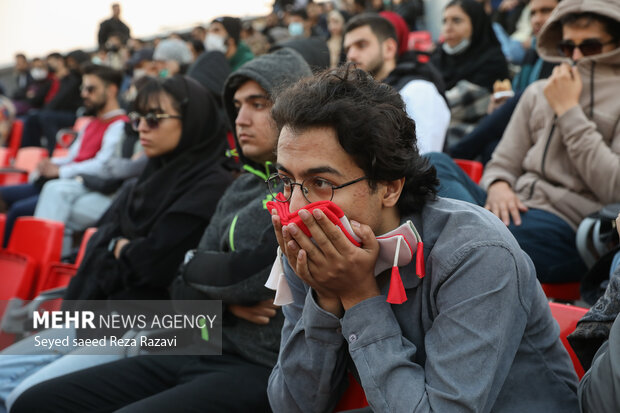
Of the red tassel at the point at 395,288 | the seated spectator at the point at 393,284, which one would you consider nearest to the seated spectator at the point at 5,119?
the seated spectator at the point at 393,284

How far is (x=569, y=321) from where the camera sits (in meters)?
1.69

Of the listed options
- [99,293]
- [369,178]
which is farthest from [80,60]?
[369,178]

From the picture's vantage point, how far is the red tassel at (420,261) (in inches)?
55.0

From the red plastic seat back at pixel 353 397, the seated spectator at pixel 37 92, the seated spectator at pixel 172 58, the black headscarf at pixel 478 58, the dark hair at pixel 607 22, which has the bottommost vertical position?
the red plastic seat back at pixel 353 397

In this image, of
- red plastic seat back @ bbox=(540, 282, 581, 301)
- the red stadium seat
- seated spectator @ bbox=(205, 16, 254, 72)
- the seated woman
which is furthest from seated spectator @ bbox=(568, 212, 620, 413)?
seated spectator @ bbox=(205, 16, 254, 72)

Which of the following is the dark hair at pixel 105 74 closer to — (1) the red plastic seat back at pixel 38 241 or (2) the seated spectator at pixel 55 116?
(1) the red plastic seat back at pixel 38 241

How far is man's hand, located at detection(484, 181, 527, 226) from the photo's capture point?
104 inches

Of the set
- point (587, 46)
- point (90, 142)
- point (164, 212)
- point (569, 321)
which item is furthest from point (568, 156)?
point (90, 142)

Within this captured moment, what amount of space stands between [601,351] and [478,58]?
4.23 m

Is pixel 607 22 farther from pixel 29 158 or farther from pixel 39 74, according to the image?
pixel 39 74

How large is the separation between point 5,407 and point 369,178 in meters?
2.01

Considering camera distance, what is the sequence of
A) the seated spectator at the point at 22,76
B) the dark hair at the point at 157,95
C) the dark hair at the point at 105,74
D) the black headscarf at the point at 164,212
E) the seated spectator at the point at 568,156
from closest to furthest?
the seated spectator at the point at 568,156 → the black headscarf at the point at 164,212 → the dark hair at the point at 157,95 → the dark hair at the point at 105,74 → the seated spectator at the point at 22,76

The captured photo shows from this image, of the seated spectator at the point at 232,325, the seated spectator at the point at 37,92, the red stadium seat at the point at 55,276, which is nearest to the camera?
the seated spectator at the point at 232,325

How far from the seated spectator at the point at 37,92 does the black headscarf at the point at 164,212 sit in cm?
935
